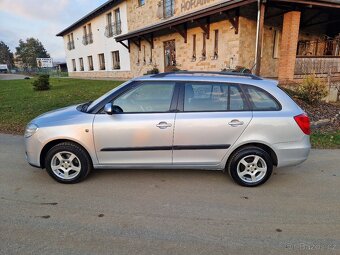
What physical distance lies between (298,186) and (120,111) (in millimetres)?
2730

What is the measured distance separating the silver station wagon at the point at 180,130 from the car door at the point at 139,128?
0.04ft

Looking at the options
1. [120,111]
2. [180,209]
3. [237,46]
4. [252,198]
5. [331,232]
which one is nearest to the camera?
[331,232]

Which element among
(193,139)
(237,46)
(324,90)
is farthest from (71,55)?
(193,139)

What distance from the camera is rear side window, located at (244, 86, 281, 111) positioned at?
3543 mm

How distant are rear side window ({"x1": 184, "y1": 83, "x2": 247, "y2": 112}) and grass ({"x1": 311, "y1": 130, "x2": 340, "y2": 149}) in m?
2.86

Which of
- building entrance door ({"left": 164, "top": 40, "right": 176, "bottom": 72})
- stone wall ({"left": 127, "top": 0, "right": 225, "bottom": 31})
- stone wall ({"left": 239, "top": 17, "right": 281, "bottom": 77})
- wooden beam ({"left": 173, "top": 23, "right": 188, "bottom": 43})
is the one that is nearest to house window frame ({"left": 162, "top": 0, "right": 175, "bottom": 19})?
stone wall ({"left": 127, "top": 0, "right": 225, "bottom": 31})

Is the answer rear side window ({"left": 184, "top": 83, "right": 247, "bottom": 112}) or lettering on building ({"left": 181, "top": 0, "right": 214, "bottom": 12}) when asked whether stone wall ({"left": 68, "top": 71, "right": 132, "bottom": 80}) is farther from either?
rear side window ({"left": 184, "top": 83, "right": 247, "bottom": 112})

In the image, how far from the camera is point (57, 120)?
11.8ft

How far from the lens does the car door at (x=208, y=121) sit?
348cm

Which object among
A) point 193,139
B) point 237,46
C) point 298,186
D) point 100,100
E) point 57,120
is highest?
point 237,46

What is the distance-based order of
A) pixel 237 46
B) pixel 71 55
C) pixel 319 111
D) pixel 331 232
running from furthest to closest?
1. pixel 71 55
2. pixel 237 46
3. pixel 319 111
4. pixel 331 232

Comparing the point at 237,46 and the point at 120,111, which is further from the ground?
the point at 237,46

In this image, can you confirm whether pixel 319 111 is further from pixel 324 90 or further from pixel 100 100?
pixel 100 100

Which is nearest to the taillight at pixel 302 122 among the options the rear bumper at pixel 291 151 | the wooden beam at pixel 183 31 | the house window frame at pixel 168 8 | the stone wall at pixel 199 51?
the rear bumper at pixel 291 151
